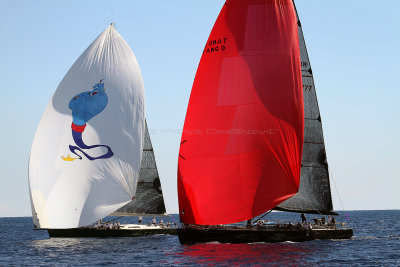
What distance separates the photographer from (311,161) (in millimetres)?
46750

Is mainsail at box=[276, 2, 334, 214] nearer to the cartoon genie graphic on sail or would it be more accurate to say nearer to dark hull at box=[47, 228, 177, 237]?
dark hull at box=[47, 228, 177, 237]

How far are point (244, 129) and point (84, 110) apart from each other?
15.6 metres

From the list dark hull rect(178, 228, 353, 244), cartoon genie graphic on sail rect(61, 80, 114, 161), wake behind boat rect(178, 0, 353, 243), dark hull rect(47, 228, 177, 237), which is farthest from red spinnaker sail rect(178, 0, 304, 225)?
dark hull rect(47, 228, 177, 237)

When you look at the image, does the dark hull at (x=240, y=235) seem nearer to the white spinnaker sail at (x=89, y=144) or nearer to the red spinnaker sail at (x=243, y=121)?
the red spinnaker sail at (x=243, y=121)

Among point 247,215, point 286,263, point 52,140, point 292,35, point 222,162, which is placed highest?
point 292,35

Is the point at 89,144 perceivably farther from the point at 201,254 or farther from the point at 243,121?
the point at 201,254

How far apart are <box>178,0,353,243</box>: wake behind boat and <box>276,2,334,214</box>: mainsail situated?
2.33 metres

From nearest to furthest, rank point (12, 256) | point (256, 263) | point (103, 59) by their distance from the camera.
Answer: point (256, 263), point (12, 256), point (103, 59)

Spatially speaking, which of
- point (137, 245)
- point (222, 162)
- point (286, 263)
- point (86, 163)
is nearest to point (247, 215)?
point (222, 162)

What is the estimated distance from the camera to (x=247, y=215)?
42188 mm

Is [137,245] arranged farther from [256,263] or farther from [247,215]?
[256,263]

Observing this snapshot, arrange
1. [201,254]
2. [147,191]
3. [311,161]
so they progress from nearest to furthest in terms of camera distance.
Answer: [201,254]
[311,161]
[147,191]

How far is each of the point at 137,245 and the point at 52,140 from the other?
1094 centimetres

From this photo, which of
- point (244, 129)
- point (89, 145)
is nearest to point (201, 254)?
point (244, 129)
